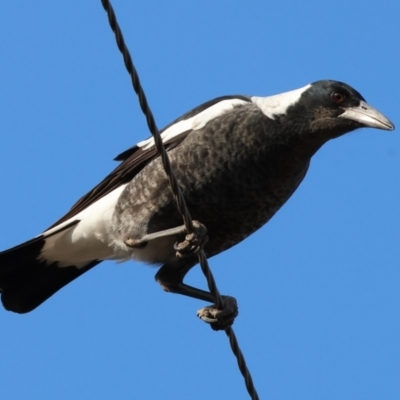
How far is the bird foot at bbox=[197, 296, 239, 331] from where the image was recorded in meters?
5.15

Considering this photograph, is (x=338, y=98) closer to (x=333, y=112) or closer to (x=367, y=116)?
(x=333, y=112)

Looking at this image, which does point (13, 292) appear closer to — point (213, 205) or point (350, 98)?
point (213, 205)

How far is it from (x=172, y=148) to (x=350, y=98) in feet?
3.16

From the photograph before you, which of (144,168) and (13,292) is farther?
(13,292)

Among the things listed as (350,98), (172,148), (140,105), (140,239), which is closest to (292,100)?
(350,98)

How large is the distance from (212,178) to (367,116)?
874 millimetres

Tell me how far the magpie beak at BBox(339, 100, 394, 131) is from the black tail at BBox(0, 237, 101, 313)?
1686mm

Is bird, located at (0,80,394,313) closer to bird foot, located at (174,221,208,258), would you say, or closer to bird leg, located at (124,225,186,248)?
bird leg, located at (124,225,186,248)

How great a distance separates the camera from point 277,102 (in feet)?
17.4

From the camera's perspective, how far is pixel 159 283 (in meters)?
5.55

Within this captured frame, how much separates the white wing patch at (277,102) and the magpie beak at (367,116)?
0.27 m

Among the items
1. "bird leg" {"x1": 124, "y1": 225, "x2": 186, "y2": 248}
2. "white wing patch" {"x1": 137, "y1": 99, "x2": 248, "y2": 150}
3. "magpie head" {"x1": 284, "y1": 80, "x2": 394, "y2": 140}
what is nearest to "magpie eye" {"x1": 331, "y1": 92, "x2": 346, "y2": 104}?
"magpie head" {"x1": 284, "y1": 80, "x2": 394, "y2": 140}

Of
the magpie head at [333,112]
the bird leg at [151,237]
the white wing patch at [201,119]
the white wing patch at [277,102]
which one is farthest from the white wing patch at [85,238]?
the magpie head at [333,112]

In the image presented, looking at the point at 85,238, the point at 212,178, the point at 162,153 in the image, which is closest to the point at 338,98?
the point at 212,178
